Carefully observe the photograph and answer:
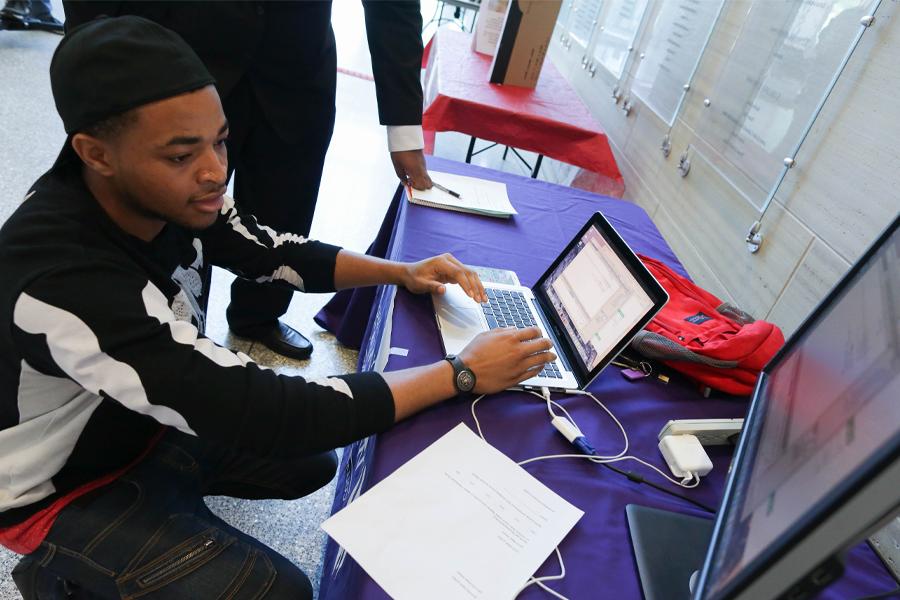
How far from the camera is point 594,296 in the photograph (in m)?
0.92

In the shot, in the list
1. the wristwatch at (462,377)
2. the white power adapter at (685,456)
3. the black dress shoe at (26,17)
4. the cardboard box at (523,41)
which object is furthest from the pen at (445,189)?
the black dress shoe at (26,17)

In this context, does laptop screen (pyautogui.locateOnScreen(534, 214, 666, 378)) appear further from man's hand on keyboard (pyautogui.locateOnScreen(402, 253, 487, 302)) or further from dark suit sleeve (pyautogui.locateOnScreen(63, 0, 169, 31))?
dark suit sleeve (pyautogui.locateOnScreen(63, 0, 169, 31))

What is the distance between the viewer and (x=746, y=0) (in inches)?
62.8

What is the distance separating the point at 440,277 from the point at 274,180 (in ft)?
2.46

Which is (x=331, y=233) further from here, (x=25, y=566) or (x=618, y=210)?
(x=25, y=566)

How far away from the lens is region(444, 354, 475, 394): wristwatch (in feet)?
2.51

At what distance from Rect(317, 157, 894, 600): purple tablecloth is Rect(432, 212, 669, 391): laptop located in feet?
0.13

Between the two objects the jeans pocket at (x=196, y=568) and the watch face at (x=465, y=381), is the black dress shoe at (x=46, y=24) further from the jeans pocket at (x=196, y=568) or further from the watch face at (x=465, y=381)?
the watch face at (x=465, y=381)

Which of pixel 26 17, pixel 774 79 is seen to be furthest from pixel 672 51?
pixel 26 17

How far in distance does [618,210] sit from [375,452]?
120 cm

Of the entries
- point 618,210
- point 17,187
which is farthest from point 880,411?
point 17,187

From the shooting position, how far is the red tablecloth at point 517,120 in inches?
83.0

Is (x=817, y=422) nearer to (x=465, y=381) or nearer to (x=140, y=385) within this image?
(x=465, y=381)

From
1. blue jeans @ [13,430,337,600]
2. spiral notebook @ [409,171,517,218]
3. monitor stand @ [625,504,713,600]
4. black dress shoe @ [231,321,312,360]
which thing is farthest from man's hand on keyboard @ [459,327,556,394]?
black dress shoe @ [231,321,312,360]
